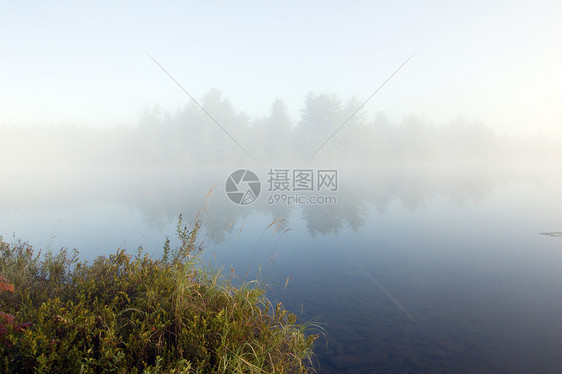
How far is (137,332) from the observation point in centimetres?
306

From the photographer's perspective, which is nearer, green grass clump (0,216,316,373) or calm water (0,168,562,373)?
green grass clump (0,216,316,373)

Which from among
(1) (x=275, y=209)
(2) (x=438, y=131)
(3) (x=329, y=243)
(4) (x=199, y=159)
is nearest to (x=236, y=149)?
(4) (x=199, y=159)

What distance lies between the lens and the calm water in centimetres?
528

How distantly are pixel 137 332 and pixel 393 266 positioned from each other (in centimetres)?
879

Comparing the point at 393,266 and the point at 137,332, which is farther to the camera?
the point at 393,266

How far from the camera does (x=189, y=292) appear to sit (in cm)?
404

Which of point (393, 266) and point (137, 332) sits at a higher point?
point (137, 332)

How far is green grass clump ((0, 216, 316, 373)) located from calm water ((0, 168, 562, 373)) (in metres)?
1.96

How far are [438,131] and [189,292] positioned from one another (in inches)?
5574

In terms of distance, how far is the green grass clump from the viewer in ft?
8.59

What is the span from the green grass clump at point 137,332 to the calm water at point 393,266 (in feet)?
6.44

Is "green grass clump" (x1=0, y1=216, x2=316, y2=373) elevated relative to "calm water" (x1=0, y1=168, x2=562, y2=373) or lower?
elevated

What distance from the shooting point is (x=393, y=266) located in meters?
10.1

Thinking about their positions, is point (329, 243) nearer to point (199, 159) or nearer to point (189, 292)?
point (189, 292)
